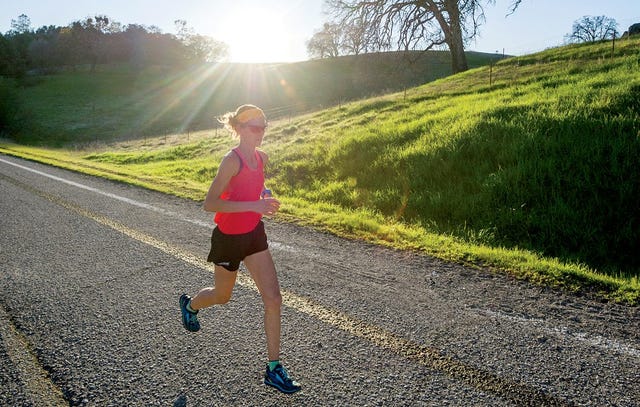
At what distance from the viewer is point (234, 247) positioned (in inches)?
119

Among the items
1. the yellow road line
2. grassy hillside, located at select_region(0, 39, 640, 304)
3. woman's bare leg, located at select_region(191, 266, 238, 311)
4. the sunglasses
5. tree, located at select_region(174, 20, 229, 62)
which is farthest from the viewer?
tree, located at select_region(174, 20, 229, 62)

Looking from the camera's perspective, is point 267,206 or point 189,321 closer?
point 267,206

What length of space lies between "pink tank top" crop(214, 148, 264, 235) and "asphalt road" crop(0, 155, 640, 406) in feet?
3.45

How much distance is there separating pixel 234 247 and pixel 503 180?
6364 millimetres

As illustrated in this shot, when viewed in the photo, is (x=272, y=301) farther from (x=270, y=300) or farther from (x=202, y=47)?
(x=202, y=47)

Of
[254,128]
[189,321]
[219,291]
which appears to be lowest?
[189,321]

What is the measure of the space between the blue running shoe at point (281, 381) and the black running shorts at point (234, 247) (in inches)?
31.1

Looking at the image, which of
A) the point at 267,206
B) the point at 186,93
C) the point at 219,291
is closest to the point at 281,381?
the point at 219,291

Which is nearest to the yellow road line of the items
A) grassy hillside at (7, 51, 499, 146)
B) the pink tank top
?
the pink tank top

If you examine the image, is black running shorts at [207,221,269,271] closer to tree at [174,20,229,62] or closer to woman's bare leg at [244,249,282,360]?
woman's bare leg at [244,249,282,360]

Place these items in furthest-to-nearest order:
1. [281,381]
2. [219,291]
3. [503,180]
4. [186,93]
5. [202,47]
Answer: [202,47] < [186,93] < [503,180] < [219,291] < [281,381]

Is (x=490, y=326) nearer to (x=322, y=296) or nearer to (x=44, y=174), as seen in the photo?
(x=322, y=296)

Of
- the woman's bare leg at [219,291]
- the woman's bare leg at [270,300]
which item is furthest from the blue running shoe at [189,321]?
the woman's bare leg at [270,300]

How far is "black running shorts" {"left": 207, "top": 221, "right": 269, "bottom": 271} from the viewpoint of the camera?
303 cm
